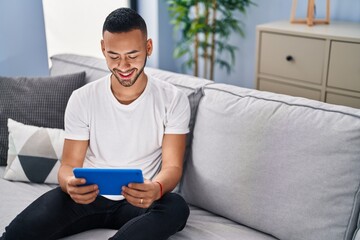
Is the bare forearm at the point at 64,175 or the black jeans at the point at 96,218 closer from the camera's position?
the black jeans at the point at 96,218

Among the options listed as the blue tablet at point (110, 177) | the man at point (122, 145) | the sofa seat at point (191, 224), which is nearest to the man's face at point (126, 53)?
the man at point (122, 145)

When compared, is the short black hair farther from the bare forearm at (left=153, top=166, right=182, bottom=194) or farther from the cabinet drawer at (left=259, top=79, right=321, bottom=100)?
the cabinet drawer at (left=259, top=79, right=321, bottom=100)

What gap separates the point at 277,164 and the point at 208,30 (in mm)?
1893

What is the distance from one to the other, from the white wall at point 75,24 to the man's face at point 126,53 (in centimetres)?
157

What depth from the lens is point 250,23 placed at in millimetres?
3338

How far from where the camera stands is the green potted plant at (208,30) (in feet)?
10.5

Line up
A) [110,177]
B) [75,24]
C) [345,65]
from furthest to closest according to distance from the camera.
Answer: [75,24] < [345,65] < [110,177]

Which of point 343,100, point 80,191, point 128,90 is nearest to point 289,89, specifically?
point 343,100

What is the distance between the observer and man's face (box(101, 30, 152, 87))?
4.98ft

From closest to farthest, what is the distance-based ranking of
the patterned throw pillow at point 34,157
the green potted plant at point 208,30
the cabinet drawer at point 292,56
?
the patterned throw pillow at point 34,157
the cabinet drawer at point 292,56
the green potted plant at point 208,30

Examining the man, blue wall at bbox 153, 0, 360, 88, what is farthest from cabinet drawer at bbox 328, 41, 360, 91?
the man

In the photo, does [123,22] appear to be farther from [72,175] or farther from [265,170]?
[265,170]

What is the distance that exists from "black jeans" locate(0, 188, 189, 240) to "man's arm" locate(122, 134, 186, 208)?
2.0 inches

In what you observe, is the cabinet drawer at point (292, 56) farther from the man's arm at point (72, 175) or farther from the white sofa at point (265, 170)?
the man's arm at point (72, 175)
